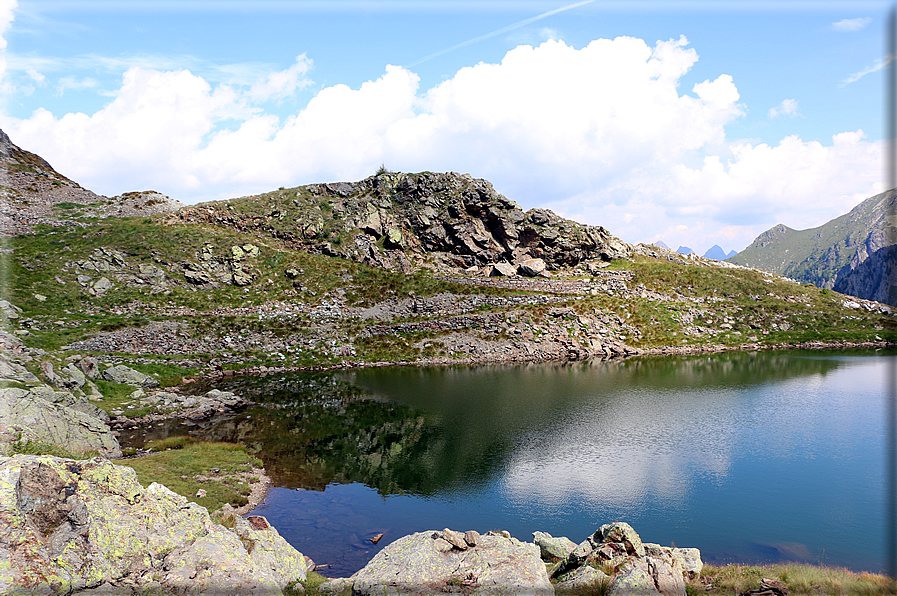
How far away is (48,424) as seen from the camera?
28422mm

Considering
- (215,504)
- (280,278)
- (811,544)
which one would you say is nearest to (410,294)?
(280,278)

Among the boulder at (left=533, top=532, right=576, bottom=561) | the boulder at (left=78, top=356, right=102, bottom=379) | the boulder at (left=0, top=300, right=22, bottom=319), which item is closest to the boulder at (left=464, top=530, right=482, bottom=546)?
the boulder at (left=533, top=532, right=576, bottom=561)

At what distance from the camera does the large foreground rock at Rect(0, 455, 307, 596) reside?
12.4 m

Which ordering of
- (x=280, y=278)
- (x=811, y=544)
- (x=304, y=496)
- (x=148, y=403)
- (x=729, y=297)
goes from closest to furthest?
(x=811, y=544) < (x=304, y=496) < (x=148, y=403) < (x=280, y=278) < (x=729, y=297)

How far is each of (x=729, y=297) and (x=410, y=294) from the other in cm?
8014

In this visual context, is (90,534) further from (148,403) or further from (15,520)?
(148,403)

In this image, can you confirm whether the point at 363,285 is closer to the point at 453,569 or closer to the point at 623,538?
the point at 453,569

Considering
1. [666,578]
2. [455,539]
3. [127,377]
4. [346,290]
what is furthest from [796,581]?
[346,290]

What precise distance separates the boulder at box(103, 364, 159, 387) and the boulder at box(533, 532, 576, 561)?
176 feet

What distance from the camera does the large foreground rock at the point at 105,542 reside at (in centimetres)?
1239

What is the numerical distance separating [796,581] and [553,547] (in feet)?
30.7

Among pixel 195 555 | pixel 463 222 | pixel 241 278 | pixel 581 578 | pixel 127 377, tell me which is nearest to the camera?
pixel 195 555

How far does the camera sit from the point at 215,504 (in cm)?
2842

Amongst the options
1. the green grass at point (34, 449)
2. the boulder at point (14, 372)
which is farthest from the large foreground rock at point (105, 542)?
the boulder at point (14, 372)
